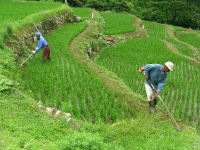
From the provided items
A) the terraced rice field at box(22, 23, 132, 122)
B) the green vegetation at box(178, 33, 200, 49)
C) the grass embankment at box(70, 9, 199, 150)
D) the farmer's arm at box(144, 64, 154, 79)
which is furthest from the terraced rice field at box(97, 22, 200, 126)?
the green vegetation at box(178, 33, 200, 49)

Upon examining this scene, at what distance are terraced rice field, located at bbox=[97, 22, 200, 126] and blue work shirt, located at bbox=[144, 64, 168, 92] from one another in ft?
5.03

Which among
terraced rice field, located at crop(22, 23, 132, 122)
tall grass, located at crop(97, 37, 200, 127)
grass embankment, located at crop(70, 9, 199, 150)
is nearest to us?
grass embankment, located at crop(70, 9, 199, 150)

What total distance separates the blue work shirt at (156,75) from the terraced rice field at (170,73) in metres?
1.53

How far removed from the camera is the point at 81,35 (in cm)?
1184

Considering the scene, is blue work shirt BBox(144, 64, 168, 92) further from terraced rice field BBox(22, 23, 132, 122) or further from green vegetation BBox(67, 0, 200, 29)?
green vegetation BBox(67, 0, 200, 29)

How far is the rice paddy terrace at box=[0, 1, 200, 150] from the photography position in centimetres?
379

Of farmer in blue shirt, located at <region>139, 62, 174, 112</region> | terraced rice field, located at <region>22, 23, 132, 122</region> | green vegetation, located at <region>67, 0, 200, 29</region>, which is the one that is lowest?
terraced rice field, located at <region>22, 23, 132, 122</region>

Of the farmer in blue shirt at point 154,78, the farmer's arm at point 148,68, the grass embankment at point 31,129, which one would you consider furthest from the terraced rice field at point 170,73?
the grass embankment at point 31,129

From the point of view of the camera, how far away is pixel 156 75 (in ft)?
16.7

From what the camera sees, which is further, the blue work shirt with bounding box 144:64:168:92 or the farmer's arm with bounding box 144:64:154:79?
the farmer's arm with bounding box 144:64:154:79

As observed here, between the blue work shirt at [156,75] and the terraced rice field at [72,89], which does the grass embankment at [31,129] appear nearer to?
the terraced rice field at [72,89]

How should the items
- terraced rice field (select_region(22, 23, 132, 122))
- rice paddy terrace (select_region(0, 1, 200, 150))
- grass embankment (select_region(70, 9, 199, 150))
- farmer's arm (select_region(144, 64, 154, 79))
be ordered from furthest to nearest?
terraced rice field (select_region(22, 23, 132, 122)) < farmer's arm (select_region(144, 64, 154, 79)) < grass embankment (select_region(70, 9, 199, 150)) < rice paddy terrace (select_region(0, 1, 200, 150))

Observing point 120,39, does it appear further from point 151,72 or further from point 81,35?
point 151,72

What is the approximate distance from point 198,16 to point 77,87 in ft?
110
